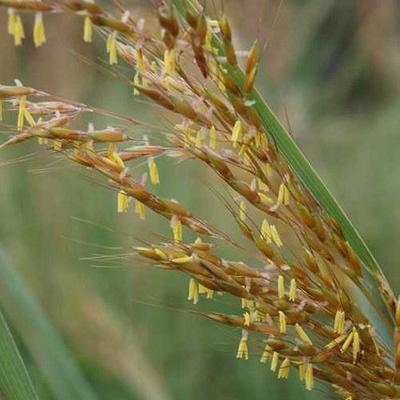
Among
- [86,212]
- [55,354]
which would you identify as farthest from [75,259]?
[55,354]

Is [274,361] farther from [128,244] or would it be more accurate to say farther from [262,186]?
[128,244]

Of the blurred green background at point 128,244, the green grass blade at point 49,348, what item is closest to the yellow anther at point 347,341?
the blurred green background at point 128,244

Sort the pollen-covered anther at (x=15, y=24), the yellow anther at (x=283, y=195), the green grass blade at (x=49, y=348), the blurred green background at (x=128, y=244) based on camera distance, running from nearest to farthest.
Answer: the pollen-covered anther at (x=15, y=24) → the yellow anther at (x=283, y=195) → the green grass blade at (x=49, y=348) → the blurred green background at (x=128, y=244)

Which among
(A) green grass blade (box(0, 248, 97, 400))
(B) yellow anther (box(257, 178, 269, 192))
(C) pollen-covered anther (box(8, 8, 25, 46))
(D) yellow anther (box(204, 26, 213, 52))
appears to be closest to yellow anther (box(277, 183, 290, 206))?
(B) yellow anther (box(257, 178, 269, 192))

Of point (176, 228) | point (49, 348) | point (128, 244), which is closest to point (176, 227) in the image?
point (176, 228)

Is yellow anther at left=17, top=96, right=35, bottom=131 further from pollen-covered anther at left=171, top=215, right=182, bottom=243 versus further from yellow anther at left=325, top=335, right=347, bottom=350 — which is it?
yellow anther at left=325, top=335, right=347, bottom=350

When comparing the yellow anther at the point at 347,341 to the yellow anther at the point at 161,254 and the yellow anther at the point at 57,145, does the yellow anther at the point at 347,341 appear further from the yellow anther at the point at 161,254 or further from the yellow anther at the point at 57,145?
the yellow anther at the point at 57,145
